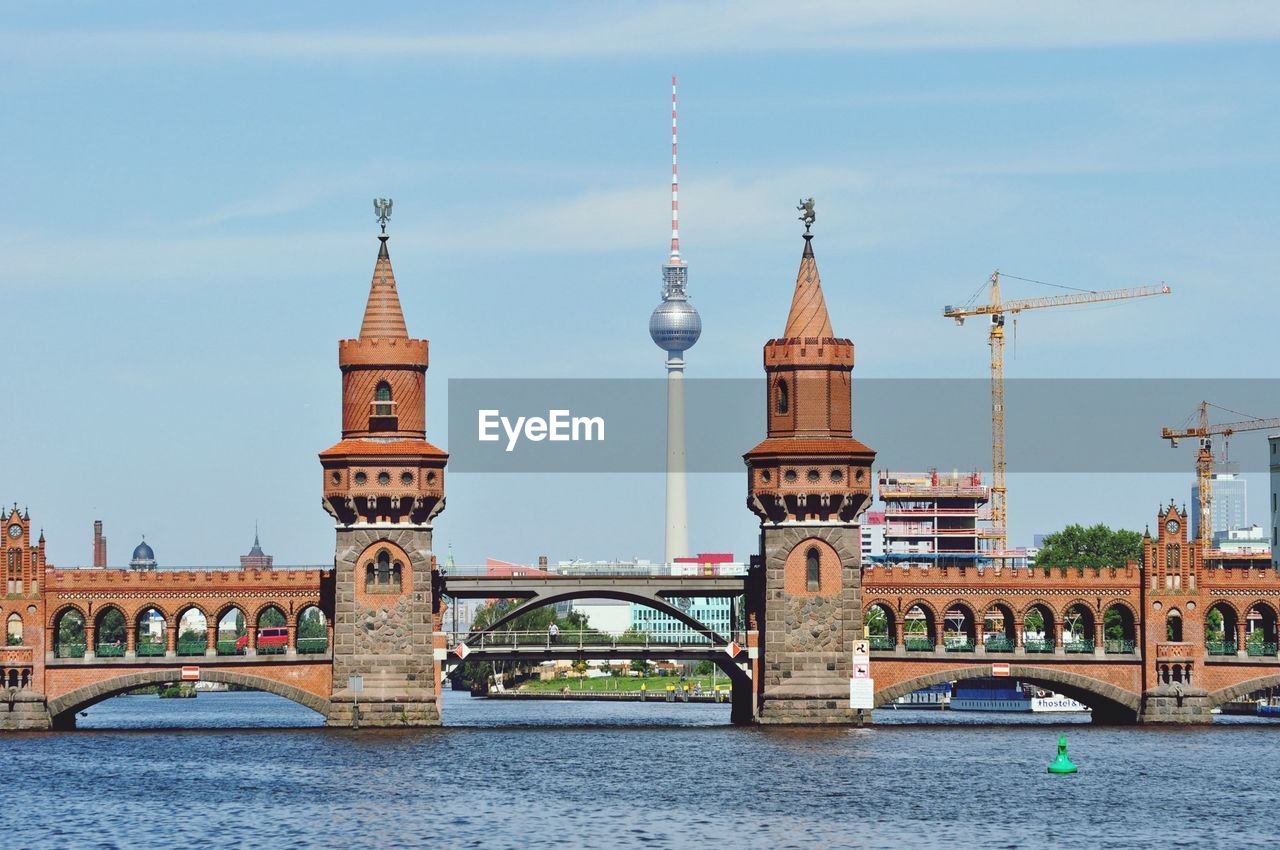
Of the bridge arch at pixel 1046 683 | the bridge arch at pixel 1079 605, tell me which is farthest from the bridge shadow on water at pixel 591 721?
the bridge arch at pixel 1079 605

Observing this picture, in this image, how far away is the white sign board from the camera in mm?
141750

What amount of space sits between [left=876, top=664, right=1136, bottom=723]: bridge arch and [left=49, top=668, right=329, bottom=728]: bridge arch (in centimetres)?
3306

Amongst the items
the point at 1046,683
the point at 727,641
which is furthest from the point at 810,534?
the point at 1046,683

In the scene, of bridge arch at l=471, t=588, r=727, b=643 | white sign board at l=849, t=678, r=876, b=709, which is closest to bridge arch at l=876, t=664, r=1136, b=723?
white sign board at l=849, t=678, r=876, b=709

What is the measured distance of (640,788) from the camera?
11338cm

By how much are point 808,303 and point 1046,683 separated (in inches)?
1028

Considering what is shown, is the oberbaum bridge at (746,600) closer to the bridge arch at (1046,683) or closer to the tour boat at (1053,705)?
the bridge arch at (1046,683)

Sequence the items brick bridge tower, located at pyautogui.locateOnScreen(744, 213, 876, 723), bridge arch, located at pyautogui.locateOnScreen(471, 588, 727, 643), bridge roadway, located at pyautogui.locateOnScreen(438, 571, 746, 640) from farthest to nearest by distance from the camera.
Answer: bridge arch, located at pyautogui.locateOnScreen(471, 588, 727, 643), bridge roadway, located at pyautogui.locateOnScreen(438, 571, 746, 640), brick bridge tower, located at pyautogui.locateOnScreen(744, 213, 876, 723)

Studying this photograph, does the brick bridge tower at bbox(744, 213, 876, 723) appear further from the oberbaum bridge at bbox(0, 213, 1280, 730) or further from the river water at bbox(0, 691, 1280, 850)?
the river water at bbox(0, 691, 1280, 850)

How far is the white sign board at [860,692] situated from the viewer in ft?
A: 465

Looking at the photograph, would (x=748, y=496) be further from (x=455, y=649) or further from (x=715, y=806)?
(x=715, y=806)

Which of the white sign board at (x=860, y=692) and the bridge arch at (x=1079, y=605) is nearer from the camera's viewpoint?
the white sign board at (x=860, y=692)

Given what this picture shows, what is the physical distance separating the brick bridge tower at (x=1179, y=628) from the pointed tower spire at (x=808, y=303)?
22.8m

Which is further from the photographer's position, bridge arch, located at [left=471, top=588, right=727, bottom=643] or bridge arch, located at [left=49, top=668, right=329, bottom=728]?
bridge arch, located at [left=471, top=588, right=727, bottom=643]
